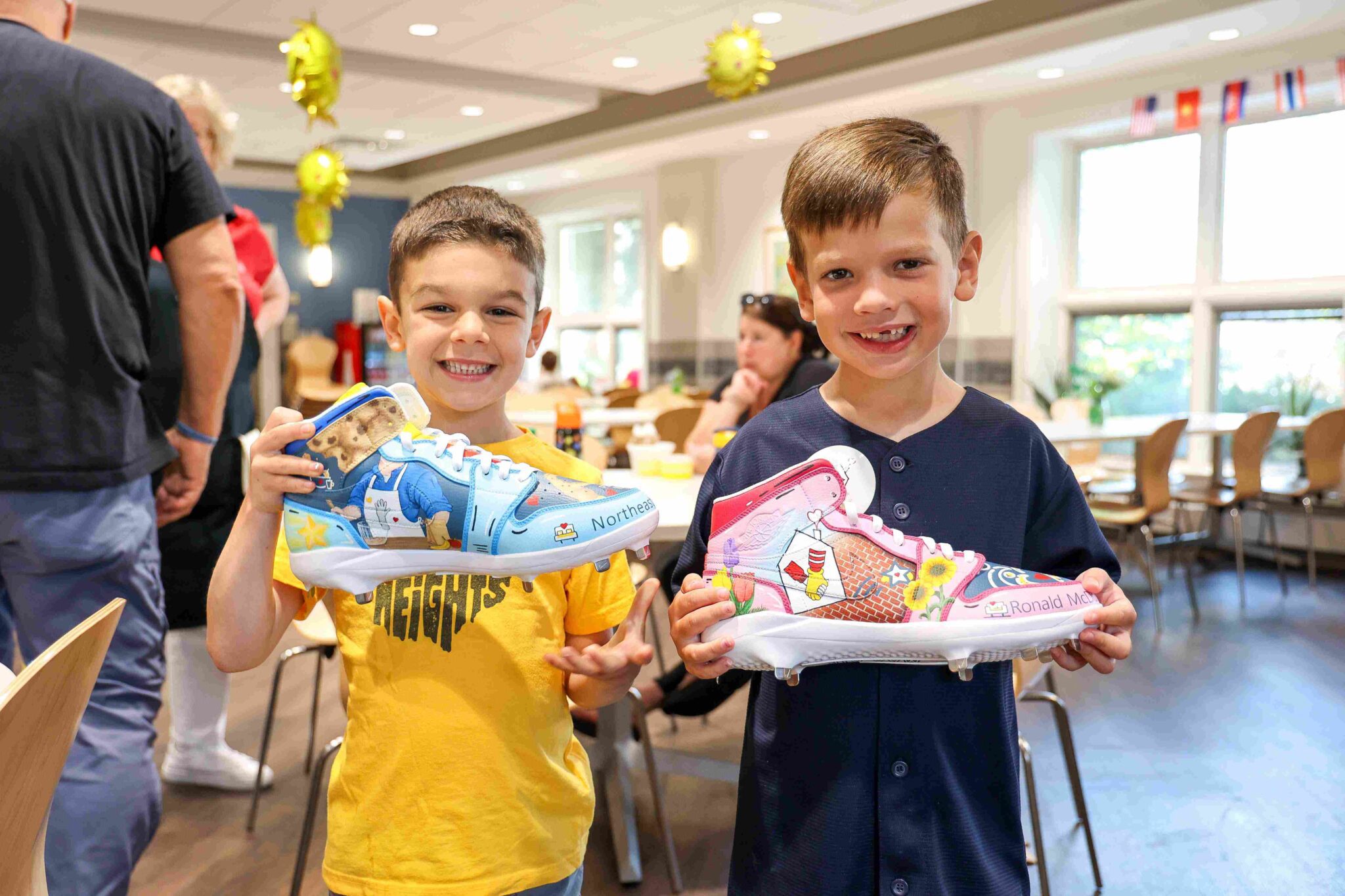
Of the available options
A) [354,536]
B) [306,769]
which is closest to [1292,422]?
[306,769]

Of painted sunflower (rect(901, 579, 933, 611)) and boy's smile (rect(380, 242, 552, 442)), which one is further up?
boy's smile (rect(380, 242, 552, 442))

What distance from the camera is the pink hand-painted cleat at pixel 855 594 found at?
97cm

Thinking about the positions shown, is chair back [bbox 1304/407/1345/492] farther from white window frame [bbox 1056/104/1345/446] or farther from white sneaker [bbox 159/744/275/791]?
white sneaker [bbox 159/744/275/791]

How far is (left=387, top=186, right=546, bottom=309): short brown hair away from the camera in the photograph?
111cm

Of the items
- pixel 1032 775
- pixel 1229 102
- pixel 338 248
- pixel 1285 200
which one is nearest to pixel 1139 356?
pixel 1285 200

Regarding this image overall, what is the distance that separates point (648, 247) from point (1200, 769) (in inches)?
309

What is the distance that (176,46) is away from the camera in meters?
6.50

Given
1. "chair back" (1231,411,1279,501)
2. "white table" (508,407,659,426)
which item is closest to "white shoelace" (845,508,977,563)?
"white table" (508,407,659,426)

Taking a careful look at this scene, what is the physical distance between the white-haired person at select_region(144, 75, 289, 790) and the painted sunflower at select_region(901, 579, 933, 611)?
1.89 meters

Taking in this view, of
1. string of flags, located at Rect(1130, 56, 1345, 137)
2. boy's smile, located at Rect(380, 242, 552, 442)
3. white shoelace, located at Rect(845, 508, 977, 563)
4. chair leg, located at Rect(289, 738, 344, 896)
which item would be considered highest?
string of flags, located at Rect(1130, 56, 1345, 137)

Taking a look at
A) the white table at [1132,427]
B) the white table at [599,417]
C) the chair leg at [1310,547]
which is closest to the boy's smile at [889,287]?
the white table at [1132,427]

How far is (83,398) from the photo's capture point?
1602 millimetres

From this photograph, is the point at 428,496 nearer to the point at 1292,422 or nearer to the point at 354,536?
the point at 354,536

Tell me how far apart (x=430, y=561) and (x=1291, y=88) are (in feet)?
20.8
